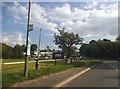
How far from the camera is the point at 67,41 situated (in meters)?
86.5

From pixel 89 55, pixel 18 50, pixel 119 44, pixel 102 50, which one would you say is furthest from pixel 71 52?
pixel 89 55

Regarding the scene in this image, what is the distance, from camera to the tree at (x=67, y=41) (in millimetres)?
84000

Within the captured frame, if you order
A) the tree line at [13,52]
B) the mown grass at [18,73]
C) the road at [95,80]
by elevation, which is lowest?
the road at [95,80]

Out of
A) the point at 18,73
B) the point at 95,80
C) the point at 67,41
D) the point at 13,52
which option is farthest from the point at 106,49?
the point at 18,73

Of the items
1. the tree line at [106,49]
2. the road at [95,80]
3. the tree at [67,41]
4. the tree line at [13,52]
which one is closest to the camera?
the road at [95,80]

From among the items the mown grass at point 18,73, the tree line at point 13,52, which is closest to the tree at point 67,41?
the tree line at point 13,52

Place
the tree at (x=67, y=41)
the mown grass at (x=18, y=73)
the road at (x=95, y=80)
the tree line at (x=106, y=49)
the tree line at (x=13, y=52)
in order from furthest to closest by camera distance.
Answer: the tree line at (x=106, y=49) < the tree line at (x=13, y=52) < the tree at (x=67, y=41) < the road at (x=95, y=80) < the mown grass at (x=18, y=73)

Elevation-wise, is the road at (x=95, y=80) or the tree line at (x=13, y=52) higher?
the tree line at (x=13, y=52)

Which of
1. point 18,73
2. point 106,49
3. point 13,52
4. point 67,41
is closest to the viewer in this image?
point 18,73

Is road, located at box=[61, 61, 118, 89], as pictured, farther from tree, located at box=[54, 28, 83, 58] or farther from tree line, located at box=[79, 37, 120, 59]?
tree line, located at box=[79, 37, 120, 59]

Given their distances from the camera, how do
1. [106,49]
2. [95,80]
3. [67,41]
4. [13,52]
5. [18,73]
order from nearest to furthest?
[18,73]
[95,80]
[67,41]
[13,52]
[106,49]

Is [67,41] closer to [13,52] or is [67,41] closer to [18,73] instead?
[13,52]

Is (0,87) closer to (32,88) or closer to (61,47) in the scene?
(32,88)

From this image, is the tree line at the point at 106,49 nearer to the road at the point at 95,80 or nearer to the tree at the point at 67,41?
the tree at the point at 67,41
